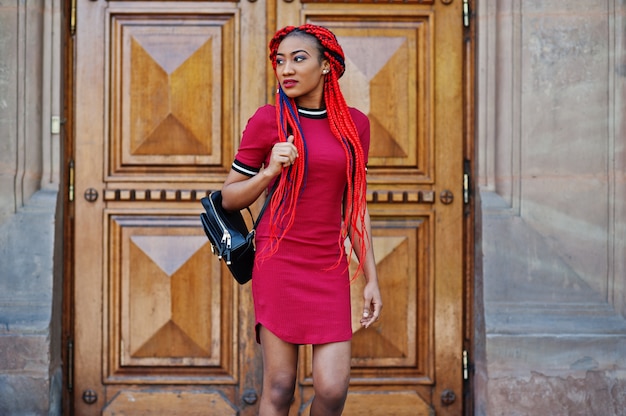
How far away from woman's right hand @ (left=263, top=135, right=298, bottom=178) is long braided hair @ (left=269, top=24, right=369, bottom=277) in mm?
89

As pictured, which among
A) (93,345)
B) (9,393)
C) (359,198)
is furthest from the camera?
(93,345)

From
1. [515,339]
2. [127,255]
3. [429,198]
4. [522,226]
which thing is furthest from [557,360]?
[127,255]

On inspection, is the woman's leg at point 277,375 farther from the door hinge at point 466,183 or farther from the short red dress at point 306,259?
the door hinge at point 466,183

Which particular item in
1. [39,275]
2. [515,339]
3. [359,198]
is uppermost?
[359,198]

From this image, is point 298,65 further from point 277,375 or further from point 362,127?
point 277,375

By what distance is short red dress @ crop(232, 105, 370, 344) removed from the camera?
3.58 meters

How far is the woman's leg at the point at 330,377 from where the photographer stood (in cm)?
355

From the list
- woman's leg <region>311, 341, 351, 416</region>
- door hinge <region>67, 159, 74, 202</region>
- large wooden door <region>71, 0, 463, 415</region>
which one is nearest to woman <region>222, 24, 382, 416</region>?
woman's leg <region>311, 341, 351, 416</region>

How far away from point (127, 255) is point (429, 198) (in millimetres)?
1753

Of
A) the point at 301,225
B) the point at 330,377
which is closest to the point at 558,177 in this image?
the point at 301,225

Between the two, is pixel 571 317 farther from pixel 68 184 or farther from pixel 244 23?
pixel 68 184

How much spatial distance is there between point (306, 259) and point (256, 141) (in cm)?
52

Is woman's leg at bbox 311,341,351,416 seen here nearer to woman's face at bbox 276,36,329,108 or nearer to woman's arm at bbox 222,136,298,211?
woman's arm at bbox 222,136,298,211

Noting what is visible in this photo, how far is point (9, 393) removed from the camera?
15.6 feet
